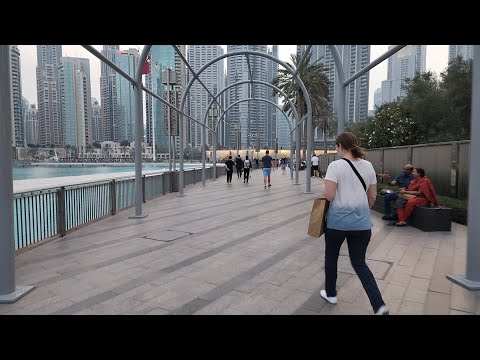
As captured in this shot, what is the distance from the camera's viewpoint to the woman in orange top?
22.8ft

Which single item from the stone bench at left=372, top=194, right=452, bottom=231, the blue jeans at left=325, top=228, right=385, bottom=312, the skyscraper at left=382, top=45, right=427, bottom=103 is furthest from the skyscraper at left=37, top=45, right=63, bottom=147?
the skyscraper at left=382, top=45, right=427, bottom=103

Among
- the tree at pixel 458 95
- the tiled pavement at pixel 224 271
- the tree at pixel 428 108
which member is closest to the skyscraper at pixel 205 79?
the tiled pavement at pixel 224 271

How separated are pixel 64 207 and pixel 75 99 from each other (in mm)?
42971

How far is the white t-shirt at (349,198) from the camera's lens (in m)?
3.11

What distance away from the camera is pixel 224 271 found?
15.0 ft

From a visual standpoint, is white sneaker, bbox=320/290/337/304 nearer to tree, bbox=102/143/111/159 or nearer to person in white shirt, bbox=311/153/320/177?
person in white shirt, bbox=311/153/320/177

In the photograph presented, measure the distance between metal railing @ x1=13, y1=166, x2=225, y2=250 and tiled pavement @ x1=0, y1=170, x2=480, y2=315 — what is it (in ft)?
0.99

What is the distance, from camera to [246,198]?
41.8 ft

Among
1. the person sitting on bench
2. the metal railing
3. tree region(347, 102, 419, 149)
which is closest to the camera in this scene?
the metal railing

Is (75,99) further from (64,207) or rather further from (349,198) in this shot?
(349,198)

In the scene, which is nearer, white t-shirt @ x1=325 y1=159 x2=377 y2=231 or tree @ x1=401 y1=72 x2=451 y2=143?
white t-shirt @ x1=325 y1=159 x2=377 y2=231
